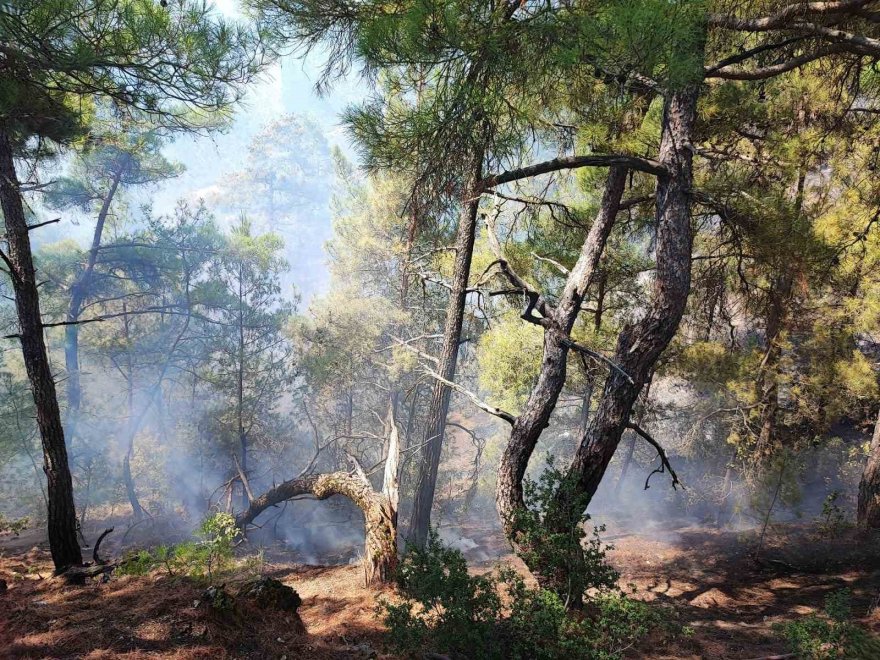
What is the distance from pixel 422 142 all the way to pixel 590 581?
3.84 m

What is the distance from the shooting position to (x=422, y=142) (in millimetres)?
4512

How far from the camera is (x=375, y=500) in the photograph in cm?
554

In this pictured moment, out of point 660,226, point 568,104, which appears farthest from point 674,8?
point 568,104

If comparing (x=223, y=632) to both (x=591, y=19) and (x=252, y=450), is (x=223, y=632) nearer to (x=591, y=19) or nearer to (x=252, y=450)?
(x=591, y=19)

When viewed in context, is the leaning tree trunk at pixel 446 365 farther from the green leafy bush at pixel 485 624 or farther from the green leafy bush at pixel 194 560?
the green leafy bush at pixel 485 624

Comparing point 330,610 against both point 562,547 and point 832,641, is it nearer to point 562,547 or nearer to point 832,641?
point 562,547

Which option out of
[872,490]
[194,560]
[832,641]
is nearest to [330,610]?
[194,560]

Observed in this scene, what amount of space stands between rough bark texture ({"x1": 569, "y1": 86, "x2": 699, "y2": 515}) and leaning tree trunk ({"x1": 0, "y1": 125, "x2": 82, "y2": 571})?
5229 millimetres

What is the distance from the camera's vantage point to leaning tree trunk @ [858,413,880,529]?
23.0 feet

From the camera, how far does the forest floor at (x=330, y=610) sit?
3.02 metres

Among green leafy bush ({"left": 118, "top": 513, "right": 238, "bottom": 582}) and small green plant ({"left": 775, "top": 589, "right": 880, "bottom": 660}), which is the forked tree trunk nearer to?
small green plant ({"left": 775, "top": 589, "right": 880, "bottom": 660})

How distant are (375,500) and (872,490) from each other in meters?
7.12

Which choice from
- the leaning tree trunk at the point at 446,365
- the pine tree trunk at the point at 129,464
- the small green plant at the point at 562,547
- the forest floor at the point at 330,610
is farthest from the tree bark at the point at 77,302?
the small green plant at the point at 562,547

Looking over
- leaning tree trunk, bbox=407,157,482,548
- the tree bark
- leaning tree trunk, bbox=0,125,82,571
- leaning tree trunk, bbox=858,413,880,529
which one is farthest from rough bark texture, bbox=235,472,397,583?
the tree bark
